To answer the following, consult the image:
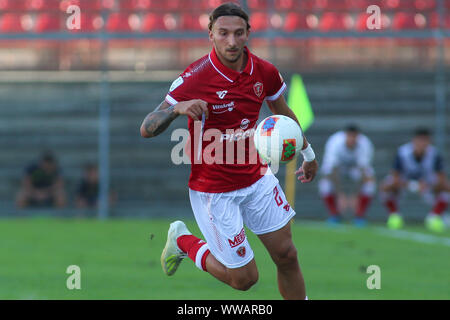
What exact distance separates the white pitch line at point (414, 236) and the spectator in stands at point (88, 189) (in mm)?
6174

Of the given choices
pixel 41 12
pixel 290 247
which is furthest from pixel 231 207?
pixel 41 12

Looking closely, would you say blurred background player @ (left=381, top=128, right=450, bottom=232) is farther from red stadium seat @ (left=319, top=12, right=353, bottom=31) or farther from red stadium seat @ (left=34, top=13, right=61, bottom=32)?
red stadium seat @ (left=34, top=13, right=61, bottom=32)

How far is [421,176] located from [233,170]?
1028 centimetres

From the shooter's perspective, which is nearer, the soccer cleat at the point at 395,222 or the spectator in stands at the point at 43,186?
the soccer cleat at the point at 395,222

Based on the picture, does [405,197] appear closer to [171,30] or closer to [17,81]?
[171,30]

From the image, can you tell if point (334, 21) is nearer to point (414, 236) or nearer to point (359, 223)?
point (359, 223)

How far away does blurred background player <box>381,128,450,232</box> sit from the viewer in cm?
1495

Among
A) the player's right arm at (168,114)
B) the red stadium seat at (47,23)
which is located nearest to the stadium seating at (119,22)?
the red stadium seat at (47,23)

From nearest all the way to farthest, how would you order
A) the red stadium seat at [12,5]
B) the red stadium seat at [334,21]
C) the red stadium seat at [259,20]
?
the red stadium seat at [259,20], the red stadium seat at [334,21], the red stadium seat at [12,5]

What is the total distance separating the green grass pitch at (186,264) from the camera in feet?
23.6

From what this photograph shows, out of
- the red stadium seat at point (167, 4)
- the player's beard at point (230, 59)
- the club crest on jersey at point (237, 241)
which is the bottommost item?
the club crest on jersey at point (237, 241)

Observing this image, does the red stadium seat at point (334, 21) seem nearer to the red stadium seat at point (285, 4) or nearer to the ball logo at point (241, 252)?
the red stadium seat at point (285, 4)

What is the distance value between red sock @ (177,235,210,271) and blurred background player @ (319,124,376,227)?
944 centimetres
